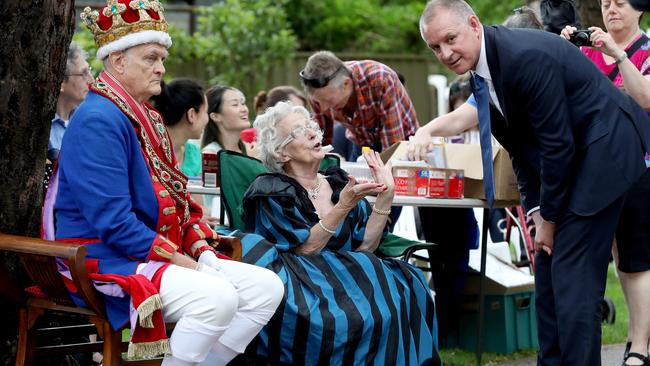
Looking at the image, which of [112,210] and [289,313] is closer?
[112,210]

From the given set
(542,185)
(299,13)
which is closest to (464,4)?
(542,185)

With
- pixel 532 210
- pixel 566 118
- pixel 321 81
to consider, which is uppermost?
pixel 321 81

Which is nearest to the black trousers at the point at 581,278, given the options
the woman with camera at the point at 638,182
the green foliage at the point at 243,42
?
the woman with camera at the point at 638,182

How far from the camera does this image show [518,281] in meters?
5.88

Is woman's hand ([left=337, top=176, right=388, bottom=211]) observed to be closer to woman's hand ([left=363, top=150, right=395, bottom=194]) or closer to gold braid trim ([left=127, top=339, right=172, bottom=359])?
woman's hand ([left=363, top=150, right=395, bottom=194])

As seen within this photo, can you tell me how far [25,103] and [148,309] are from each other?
99cm

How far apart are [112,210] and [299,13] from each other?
472 inches

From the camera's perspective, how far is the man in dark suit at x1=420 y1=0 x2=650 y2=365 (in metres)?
3.98

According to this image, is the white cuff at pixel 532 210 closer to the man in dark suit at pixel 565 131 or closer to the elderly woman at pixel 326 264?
the man in dark suit at pixel 565 131

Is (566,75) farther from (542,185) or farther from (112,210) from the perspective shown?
(112,210)

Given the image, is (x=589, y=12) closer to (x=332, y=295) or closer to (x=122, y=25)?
(x=332, y=295)

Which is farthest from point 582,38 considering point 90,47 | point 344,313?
point 90,47

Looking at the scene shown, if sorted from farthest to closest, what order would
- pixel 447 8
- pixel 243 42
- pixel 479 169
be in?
pixel 243 42 < pixel 479 169 < pixel 447 8

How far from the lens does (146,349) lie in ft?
11.7
